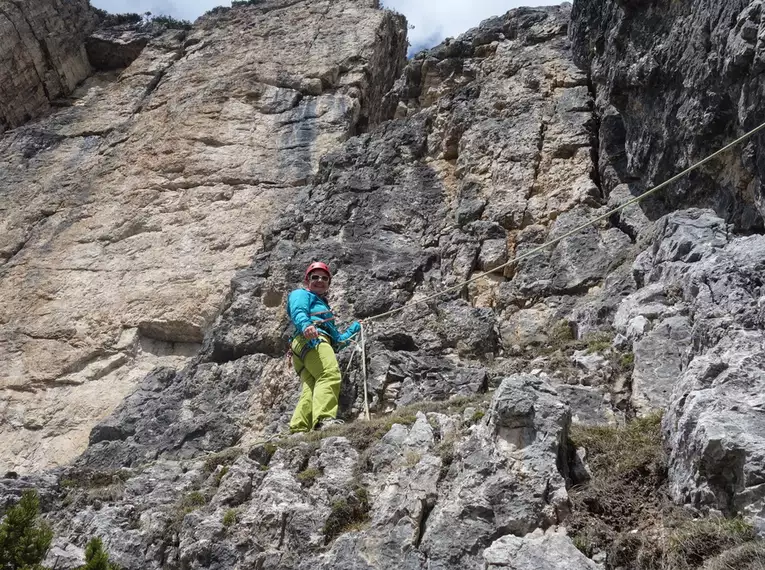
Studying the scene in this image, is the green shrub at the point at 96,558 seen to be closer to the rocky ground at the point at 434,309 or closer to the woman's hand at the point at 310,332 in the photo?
the rocky ground at the point at 434,309

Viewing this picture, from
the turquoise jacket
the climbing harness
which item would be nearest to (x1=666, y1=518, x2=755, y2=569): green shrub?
the climbing harness

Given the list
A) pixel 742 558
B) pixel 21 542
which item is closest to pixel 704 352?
pixel 742 558

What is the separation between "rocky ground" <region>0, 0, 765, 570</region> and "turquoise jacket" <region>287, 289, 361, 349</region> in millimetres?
336

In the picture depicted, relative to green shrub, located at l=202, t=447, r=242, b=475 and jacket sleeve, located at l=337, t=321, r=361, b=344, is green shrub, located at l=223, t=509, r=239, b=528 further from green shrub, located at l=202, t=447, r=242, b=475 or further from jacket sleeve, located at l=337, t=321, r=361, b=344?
jacket sleeve, located at l=337, t=321, r=361, b=344

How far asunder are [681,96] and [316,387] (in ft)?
19.7

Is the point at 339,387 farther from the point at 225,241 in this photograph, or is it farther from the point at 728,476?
the point at 225,241

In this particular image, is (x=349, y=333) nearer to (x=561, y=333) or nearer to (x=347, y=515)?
(x=561, y=333)

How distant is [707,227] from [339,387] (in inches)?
A: 182

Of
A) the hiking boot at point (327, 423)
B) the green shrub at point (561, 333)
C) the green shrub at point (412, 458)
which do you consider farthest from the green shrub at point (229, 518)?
the green shrub at point (561, 333)

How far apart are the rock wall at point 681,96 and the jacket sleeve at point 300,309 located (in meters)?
5.00

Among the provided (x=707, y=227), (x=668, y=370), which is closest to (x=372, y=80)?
(x=707, y=227)

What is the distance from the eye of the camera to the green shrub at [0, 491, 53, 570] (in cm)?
571

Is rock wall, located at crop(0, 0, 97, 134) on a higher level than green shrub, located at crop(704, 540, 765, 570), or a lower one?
higher

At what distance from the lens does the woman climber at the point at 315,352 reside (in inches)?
360
